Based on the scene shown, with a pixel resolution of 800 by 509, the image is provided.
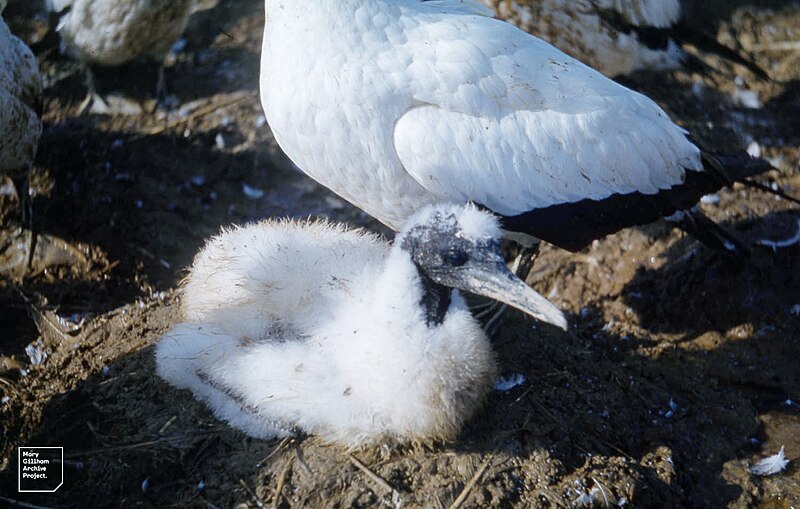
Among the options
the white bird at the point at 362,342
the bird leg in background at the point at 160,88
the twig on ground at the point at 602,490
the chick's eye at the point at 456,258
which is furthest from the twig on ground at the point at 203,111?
the twig on ground at the point at 602,490

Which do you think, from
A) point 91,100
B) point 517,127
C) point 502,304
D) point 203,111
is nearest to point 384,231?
point 502,304

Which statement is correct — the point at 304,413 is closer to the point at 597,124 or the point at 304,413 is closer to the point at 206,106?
the point at 597,124

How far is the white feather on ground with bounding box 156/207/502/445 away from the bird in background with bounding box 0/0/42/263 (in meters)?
1.68

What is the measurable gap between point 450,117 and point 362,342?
875 mm

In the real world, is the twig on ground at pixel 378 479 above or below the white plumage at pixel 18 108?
below

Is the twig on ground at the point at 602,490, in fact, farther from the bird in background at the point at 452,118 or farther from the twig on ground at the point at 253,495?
the twig on ground at the point at 253,495

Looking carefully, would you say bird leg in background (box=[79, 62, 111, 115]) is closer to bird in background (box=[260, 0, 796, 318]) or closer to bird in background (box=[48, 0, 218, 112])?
bird in background (box=[48, 0, 218, 112])

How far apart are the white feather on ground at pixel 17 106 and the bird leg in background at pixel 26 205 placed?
4 centimetres

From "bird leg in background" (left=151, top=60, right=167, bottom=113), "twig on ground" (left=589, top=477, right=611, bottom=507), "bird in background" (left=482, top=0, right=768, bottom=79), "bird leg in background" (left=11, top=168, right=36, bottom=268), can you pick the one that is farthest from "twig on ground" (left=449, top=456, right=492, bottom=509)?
"bird leg in background" (left=151, top=60, right=167, bottom=113)

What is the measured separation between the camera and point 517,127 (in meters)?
2.88

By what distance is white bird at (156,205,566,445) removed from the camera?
2520 millimetres

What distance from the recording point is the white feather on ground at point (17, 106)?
392cm

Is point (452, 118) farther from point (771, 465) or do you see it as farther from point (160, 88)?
point (160, 88)

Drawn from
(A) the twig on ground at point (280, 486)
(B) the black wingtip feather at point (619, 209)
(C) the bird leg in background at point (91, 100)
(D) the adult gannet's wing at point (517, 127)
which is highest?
(D) the adult gannet's wing at point (517, 127)
